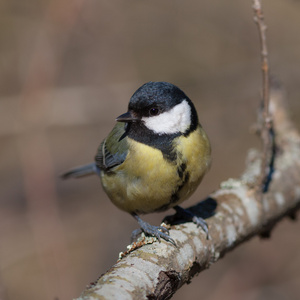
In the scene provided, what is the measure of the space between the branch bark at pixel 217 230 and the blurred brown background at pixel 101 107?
1504 mm

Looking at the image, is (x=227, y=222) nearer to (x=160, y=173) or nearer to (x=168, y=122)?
(x=160, y=173)

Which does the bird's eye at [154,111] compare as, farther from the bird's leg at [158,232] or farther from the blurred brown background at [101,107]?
the blurred brown background at [101,107]

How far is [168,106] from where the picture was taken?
2.62 meters

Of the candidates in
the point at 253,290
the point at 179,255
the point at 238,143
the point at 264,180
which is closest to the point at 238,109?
the point at 238,143

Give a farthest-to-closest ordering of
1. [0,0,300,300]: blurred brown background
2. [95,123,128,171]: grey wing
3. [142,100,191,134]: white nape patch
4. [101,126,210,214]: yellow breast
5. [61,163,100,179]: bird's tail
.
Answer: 1. [0,0,300,300]: blurred brown background
2. [61,163,100,179]: bird's tail
3. [95,123,128,171]: grey wing
4. [142,100,191,134]: white nape patch
5. [101,126,210,214]: yellow breast

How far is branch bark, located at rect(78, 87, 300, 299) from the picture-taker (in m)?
1.83

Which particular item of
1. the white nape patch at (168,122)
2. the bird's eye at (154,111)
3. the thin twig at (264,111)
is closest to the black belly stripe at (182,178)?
the white nape patch at (168,122)

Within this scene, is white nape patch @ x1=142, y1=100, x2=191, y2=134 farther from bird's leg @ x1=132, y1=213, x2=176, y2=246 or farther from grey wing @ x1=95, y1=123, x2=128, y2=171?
bird's leg @ x1=132, y1=213, x2=176, y2=246

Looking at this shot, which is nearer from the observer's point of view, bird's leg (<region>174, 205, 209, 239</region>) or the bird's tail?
bird's leg (<region>174, 205, 209, 239</region>)

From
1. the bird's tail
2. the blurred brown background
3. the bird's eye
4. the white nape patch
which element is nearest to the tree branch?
the white nape patch

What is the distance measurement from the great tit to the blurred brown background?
1669 millimetres

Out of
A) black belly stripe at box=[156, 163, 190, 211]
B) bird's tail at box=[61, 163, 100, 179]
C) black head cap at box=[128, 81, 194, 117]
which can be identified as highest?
black head cap at box=[128, 81, 194, 117]

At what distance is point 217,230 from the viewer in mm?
2623

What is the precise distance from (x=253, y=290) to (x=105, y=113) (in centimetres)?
254
